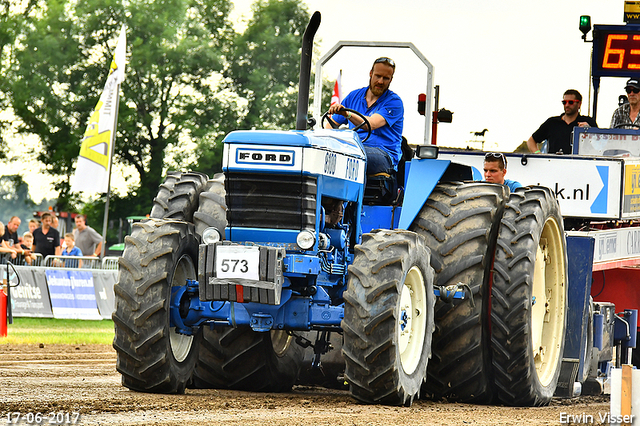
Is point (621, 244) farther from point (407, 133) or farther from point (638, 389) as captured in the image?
point (638, 389)

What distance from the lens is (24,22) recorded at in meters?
44.2

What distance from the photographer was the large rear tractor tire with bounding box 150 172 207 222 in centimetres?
810

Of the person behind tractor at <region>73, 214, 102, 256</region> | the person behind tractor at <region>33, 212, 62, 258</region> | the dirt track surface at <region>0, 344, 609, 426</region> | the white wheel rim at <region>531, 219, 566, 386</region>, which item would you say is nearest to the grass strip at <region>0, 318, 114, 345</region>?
the person behind tractor at <region>33, 212, 62, 258</region>

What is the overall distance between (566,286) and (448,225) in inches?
64.2

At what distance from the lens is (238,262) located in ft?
21.6

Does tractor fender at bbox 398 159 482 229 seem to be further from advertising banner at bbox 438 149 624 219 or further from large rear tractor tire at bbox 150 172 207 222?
advertising banner at bbox 438 149 624 219

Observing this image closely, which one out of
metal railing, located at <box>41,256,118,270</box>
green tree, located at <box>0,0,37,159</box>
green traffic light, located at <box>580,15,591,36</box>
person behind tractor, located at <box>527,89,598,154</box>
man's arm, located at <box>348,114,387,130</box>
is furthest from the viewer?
green tree, located at <box>0,0,37,159</box>

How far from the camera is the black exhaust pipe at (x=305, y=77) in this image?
23.7 ft

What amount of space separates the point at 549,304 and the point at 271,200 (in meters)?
2.99

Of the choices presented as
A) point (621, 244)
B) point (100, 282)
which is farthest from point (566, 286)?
point (100, 282)

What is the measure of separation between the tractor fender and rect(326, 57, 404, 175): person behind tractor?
0.55ft

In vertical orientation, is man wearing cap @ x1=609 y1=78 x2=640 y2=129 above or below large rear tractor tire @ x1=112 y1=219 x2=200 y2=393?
above

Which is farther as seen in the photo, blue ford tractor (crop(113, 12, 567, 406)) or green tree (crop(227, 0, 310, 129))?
green tree (crop(227, 0, 310, 129))

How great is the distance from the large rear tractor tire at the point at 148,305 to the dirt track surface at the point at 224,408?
154 mm
